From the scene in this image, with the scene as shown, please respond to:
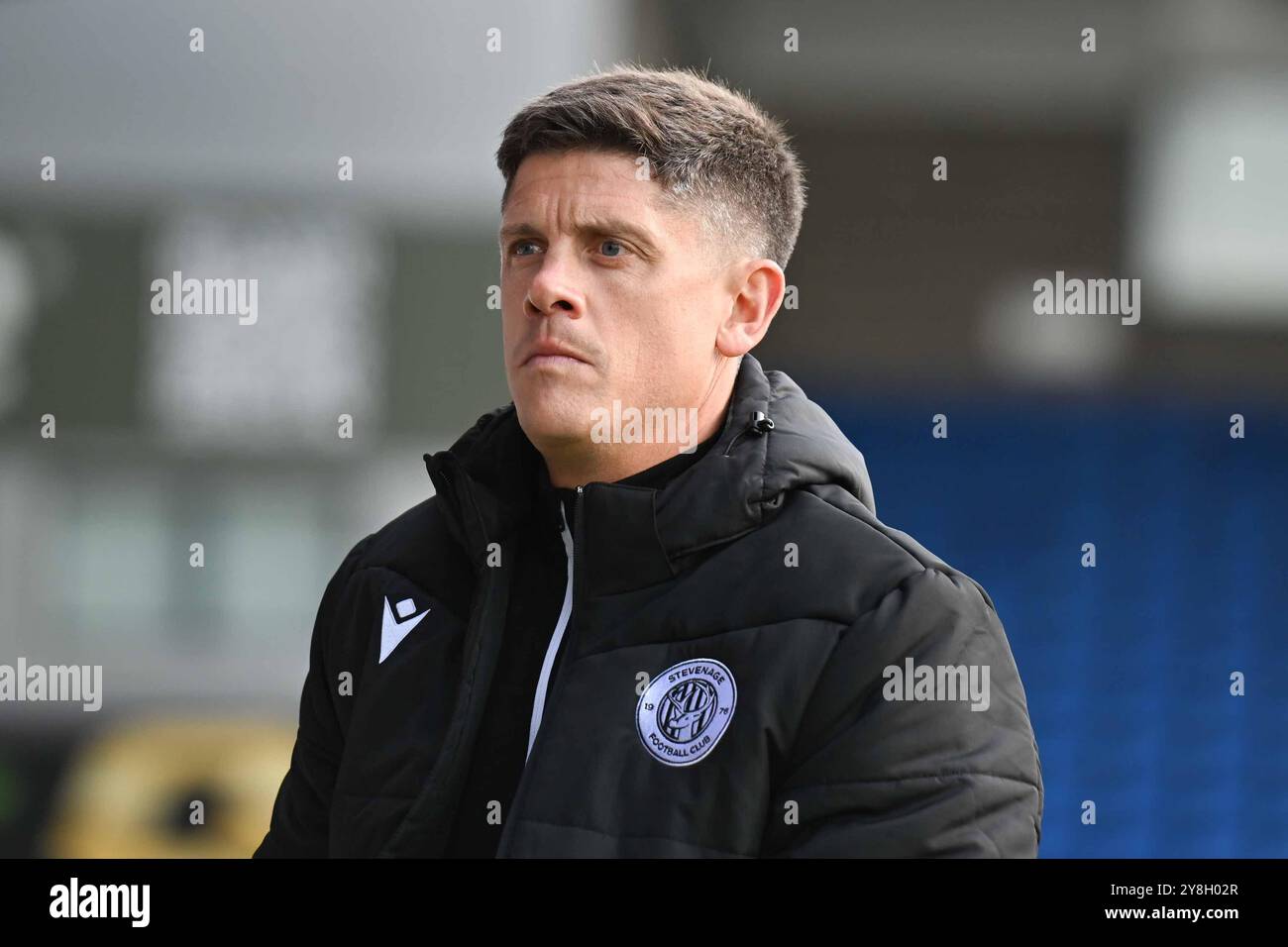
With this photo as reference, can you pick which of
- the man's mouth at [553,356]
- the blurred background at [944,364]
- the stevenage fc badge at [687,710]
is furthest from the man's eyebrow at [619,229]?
the blurred background at [944,364]

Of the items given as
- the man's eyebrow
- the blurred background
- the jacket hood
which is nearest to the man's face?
→ the man's eyebrow

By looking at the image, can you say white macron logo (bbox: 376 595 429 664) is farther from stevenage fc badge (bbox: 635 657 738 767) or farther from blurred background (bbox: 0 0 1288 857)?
blurred background (bbox: 0 0 1288 857)

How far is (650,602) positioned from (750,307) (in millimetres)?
460

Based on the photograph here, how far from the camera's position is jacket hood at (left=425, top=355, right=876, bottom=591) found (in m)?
1.71

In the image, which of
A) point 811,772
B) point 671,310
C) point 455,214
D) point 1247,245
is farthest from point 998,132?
point 811,772

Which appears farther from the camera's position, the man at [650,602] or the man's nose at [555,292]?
the man's nose at [555,292]

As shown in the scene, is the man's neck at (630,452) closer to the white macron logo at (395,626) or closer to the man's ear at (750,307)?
the man's ear at (750,307)

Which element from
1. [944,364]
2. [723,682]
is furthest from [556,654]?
[944,364]

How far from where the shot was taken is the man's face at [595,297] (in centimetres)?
178

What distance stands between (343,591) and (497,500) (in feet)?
1.00

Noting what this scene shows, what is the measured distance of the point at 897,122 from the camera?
5992 mm

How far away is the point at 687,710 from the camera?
1.61 metres
